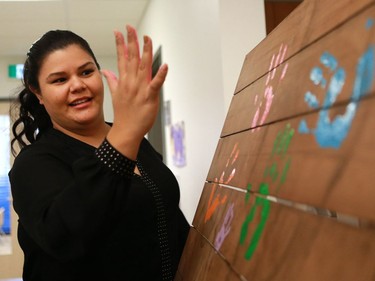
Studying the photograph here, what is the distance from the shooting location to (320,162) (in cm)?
52

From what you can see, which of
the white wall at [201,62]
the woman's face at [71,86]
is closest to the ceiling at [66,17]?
the white wall at [201,62]

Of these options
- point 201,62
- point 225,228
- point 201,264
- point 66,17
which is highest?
point 66,17

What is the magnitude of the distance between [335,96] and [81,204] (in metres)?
0.51

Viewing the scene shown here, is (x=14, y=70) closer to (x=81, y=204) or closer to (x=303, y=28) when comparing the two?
(x=81, y=204)

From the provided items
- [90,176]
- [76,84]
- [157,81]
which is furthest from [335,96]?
[76,84]

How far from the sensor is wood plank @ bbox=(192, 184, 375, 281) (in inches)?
16.7

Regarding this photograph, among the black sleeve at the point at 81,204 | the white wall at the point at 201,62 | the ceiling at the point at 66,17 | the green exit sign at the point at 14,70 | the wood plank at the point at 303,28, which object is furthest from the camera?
the green exit sign at the point at 14,70

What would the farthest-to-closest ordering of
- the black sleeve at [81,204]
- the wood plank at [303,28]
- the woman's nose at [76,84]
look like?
the woman's nose at [76,84] → the black sleeve at [81,204] → the wood plank at [303,28]

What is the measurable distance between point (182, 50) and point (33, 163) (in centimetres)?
183

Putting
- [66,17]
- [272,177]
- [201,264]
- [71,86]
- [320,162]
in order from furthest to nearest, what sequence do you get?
1. [66,17]
2. [71,86]
3. [201,264]
4. [272,177]
5. [320,162]

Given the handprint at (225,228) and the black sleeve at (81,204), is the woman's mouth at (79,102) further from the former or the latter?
the handprint at (225,228)

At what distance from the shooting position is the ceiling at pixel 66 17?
11.8ft

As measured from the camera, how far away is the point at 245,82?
1.02m

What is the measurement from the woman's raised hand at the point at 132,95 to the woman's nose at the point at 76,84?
0.32m
